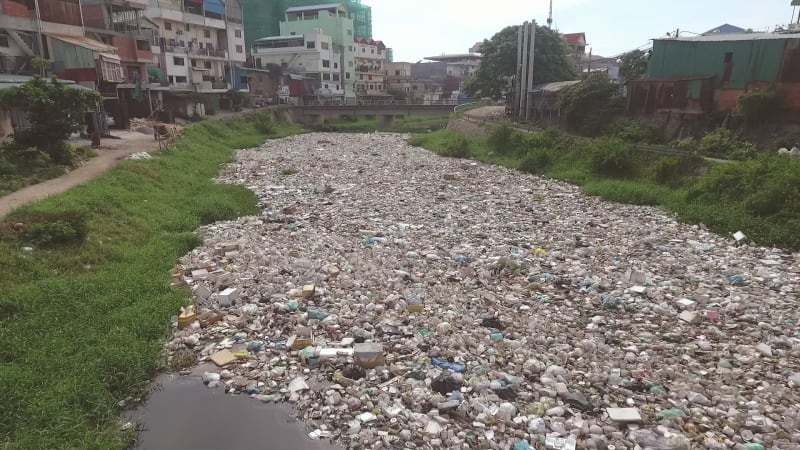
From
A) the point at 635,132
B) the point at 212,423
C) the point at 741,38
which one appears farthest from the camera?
the point at 635,132

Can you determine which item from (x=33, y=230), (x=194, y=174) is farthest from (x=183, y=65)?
(x=33, y=230)

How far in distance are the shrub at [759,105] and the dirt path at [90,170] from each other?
21.4 metres

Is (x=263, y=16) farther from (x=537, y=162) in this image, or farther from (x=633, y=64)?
(x=537, y=162)

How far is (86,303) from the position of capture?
26.6 ft

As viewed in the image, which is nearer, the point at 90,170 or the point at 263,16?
the point at 90,170

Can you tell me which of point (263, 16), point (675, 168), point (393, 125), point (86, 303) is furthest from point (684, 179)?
point (263, 16)

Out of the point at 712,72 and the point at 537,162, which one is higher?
the point at 712,72

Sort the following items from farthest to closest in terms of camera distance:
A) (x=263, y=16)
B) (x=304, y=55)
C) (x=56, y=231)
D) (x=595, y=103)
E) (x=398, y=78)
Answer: (x=398, y=78)
(x=263, y=16)
(x=304, y=55)
(x=595, y=103)
(x=56, y=231)

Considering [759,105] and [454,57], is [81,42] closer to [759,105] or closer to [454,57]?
[759,105]

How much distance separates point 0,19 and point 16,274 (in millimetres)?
19781

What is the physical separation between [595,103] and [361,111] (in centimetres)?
2919

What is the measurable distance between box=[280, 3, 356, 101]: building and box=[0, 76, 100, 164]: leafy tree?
46.3m

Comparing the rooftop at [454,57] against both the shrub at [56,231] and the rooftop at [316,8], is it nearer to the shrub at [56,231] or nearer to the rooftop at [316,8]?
the rooftop at [316,8]

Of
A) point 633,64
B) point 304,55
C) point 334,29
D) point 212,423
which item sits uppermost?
point 334,29
